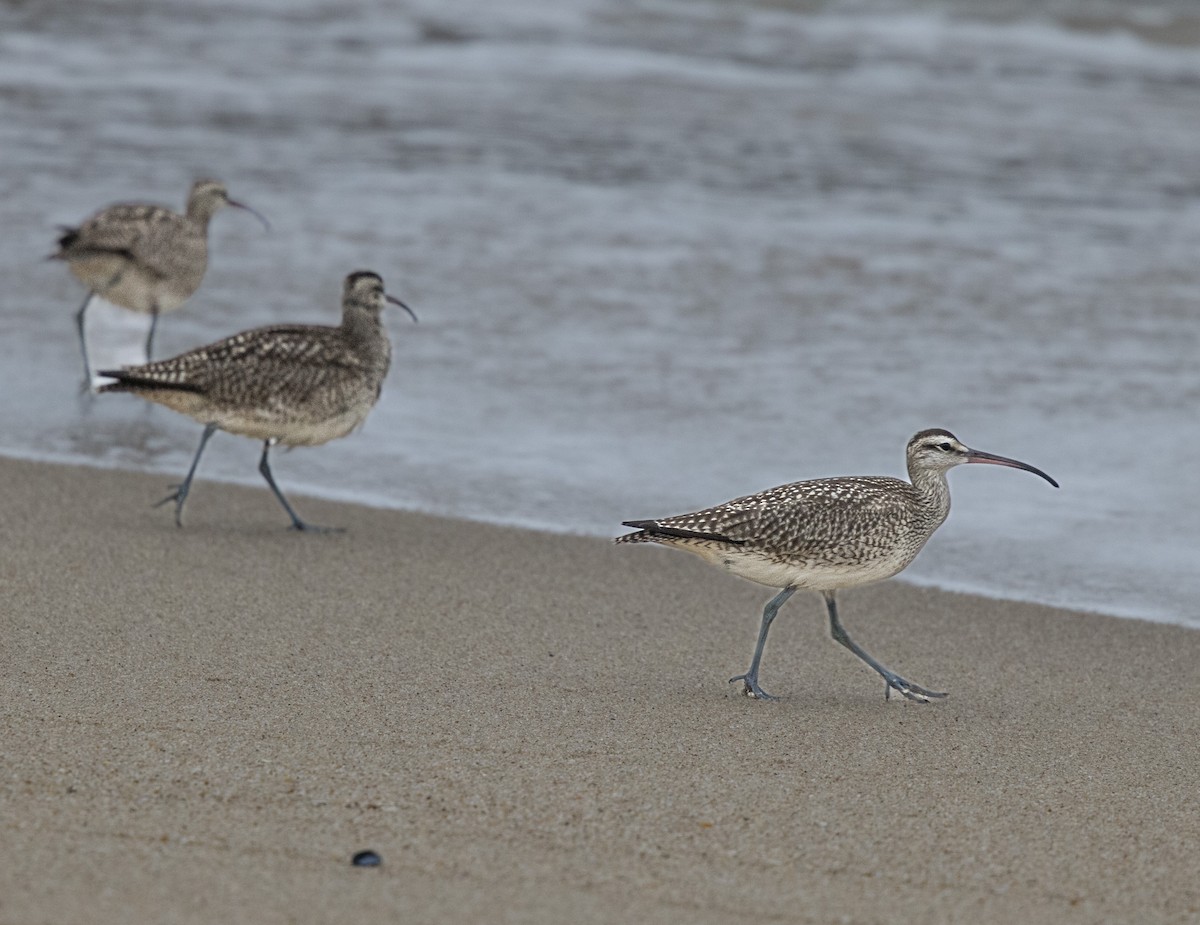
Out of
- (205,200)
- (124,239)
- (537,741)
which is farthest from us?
(205,200)

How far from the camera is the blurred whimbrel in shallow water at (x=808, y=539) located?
17.8 feet

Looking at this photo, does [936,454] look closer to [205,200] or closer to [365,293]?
[365,293]

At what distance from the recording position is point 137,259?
9.59m

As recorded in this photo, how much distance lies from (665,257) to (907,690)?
6.89 m

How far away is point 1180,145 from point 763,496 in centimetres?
1175

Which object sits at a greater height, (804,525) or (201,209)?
(804,525)

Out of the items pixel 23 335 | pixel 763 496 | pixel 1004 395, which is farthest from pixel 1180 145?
pixel 763 496

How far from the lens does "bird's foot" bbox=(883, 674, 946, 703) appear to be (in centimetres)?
547

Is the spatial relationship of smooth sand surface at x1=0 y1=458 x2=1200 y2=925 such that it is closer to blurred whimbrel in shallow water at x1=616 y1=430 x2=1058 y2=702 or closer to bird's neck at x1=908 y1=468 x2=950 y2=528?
blurred whimbrel in shallow water at x1=616 y1=430 x2=1058 y2=702

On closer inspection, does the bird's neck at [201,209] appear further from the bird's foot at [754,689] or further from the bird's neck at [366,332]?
the bird's foot at [754,689]

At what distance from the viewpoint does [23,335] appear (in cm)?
988

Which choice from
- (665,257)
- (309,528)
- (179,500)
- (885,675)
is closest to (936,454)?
(885,675)

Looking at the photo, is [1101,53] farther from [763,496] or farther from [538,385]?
[763,496]

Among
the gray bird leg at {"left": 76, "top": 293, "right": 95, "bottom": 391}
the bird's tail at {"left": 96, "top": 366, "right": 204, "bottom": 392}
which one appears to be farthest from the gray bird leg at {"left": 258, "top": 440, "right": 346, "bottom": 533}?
the gray bird leg at {"left": 76, "top": 293, "right": 95, "bottom": 391}
